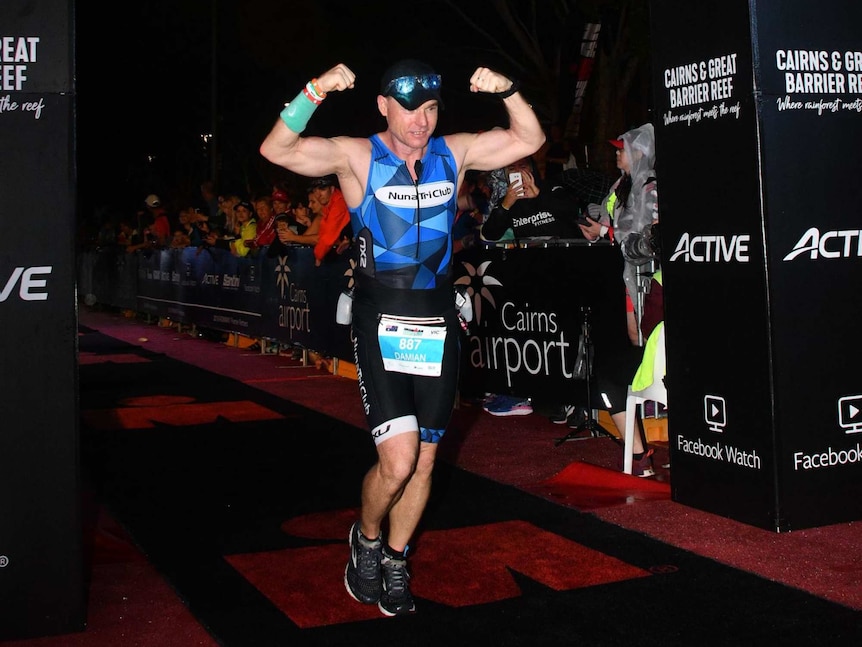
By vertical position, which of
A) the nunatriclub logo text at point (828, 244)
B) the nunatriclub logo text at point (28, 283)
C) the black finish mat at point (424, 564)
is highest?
the nunatriclub logo text at point (828, 244)

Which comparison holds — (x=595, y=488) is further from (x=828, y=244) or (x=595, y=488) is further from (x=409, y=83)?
(x=409, y=83)

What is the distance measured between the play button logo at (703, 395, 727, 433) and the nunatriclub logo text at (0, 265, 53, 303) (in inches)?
146

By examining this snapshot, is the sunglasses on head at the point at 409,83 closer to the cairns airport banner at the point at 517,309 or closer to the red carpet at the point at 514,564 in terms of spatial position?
the cairns airport banner at the point at 517,309

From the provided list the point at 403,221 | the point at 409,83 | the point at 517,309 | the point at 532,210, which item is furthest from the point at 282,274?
the point at 409,83

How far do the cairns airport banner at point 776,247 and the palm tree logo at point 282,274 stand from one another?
841 cm

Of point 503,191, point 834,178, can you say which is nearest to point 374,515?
point 834,178

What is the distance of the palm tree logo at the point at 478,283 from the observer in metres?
9.47

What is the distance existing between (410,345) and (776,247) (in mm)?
2204

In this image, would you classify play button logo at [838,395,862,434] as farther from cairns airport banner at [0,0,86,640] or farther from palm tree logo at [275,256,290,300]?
palm tree logo at [275,256,290,300]

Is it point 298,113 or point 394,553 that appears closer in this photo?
point 298,113

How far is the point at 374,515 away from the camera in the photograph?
16.0 ft

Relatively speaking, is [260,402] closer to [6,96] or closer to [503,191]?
[503,191]

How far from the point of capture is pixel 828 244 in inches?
234

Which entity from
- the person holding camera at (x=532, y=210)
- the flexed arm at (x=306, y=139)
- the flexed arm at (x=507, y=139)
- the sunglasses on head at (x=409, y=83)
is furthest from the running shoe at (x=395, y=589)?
the person holding camera at (x=532, y=210)
